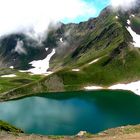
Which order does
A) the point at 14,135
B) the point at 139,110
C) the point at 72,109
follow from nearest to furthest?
the point at 14,135 < the point at 139,110 < the point at 72,109

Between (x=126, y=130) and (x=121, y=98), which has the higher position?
(x=121, y=98)

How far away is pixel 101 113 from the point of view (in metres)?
153

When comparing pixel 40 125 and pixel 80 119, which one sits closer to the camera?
pixel 40 125

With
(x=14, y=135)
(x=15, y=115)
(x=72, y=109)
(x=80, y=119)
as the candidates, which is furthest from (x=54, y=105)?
(x=14, y=135)

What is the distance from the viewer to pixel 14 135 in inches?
2345

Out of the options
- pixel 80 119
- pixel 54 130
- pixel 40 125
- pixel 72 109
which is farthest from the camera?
pixel 72 109

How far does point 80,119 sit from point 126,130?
7743cm

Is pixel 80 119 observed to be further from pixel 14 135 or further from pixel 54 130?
pixel 14 135

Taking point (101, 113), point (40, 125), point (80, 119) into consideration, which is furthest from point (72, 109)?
point (40, 125)

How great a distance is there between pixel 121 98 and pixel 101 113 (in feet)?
128

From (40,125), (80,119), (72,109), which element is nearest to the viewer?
(40,125)

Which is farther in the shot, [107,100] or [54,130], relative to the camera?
[107,100]

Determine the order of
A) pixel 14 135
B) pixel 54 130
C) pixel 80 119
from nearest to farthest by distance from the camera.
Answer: pixel 14 135 → pixel 54 130 → pixel 80 119

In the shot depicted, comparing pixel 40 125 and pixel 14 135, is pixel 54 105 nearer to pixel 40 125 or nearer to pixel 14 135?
pixel 40 125
